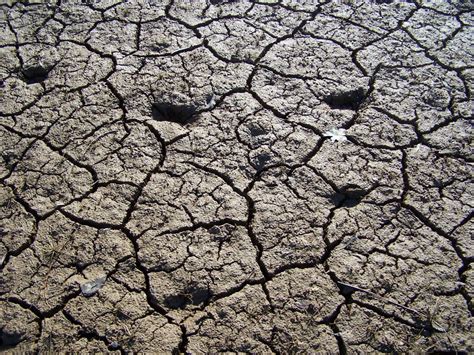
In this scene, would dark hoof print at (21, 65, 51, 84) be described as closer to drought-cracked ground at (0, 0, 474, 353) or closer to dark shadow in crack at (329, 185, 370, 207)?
drought-cracked ground at (0, 0, 474, 353)

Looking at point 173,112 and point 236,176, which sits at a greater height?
point 173,112

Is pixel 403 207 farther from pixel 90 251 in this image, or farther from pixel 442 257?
pixel 90 251

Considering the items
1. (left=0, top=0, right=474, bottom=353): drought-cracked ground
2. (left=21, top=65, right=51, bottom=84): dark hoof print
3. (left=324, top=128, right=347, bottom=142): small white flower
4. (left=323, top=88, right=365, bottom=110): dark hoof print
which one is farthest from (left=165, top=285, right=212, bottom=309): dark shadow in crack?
(left=21, top=65, right=51, bottom=84): dark hoof print

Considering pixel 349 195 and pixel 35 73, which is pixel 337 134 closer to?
pixel 349 195

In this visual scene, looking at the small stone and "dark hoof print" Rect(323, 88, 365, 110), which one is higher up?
"dark hoof print" Rect(323, 88, 365, 110)

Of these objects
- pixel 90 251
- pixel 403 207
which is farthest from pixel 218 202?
pixel 403 207

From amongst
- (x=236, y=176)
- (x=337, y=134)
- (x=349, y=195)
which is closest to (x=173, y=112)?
(x=236, y=176)
